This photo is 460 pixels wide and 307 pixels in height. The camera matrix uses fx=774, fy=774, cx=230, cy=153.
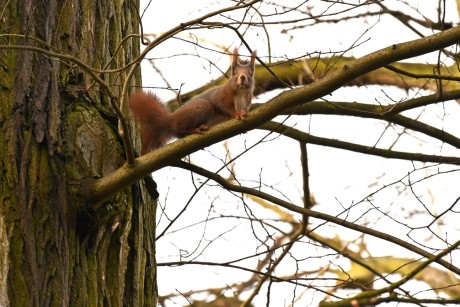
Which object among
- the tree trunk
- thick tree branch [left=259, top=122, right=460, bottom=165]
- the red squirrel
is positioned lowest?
the tree trunk

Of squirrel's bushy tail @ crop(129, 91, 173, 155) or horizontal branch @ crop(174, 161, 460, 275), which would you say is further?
squirrel's bushy tail @ crop(129, 91, 173, 155)

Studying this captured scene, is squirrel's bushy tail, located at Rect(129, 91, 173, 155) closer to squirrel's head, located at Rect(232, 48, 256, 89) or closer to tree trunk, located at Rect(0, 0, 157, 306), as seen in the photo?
squirrel's head, located at Rect(232, 48, 256, 89)

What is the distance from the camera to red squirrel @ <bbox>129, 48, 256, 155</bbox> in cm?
421

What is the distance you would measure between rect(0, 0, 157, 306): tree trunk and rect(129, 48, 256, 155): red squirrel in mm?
682

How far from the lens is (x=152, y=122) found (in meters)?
4.33

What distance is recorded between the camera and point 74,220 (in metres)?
3.00

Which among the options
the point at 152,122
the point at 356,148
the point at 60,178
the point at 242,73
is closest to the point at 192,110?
the point at 152,122

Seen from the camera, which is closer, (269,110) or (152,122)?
(269,110)

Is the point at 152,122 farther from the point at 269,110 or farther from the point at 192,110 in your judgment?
the point at 269,110

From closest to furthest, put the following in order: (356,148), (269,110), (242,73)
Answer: (269,110) < (356,148) < (242,73)

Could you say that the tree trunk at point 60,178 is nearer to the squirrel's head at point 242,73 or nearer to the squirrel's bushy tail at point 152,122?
the squirrel's bushy tail at point 152,122

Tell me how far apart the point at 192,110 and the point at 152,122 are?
0.32 meters

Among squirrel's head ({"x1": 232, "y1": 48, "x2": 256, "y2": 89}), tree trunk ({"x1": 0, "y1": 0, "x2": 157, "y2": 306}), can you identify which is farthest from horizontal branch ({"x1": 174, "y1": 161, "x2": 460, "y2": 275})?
squirrel's head ({"x1": 232, "y1": 48, "x2": 256, "y2": 89})

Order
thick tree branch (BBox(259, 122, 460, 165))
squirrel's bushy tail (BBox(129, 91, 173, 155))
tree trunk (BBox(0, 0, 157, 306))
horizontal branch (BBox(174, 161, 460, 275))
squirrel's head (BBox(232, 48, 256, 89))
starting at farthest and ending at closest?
squirrel's head (BBox(232, 48, 256, 89)), thick tree branch (BBox(259, 122, 460, 165)), squirrel's bushy tail (BBox(129, 91, 173, 155)), horizontal branch (BBox(174, 161, 460, 275)), tree trunk (BBox(0, 0, 157, 306))
